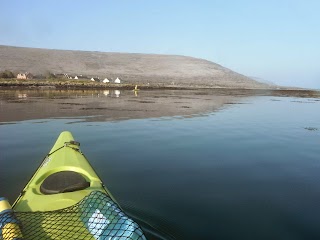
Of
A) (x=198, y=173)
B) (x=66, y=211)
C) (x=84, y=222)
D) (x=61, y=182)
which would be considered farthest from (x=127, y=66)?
(x=84, y=222)

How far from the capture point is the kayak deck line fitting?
3816 millimetres

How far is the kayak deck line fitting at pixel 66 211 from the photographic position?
12.5ft

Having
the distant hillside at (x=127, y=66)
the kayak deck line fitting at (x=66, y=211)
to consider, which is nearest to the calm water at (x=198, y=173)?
the kayak deck line fitting at (x=66, y=211)

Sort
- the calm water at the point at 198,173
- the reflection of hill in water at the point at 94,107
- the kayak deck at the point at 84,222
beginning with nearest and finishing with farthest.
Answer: the kayak deck at the point at 84,222, the calm water at the point at 198,173, the reflection of hill in water at the point at 94,107

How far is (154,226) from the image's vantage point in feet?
18.3

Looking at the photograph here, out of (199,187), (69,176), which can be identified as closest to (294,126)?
(199,187)

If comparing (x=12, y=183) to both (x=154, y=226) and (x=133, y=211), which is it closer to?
(x=133, y=211)

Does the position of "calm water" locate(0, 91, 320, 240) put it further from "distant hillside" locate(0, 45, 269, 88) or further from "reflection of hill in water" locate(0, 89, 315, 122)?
"distant hillside" locate(0, 45, 269, 88)

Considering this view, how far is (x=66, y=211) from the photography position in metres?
4.59

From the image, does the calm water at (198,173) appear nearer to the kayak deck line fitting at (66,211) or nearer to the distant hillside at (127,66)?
the kayak deck line fitting at (66,211)

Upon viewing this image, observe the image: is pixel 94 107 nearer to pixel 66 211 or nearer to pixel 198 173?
Result: pixel 198 173

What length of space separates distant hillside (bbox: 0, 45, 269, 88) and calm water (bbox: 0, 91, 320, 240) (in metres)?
82.6

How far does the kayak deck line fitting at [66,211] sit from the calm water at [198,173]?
1.27m

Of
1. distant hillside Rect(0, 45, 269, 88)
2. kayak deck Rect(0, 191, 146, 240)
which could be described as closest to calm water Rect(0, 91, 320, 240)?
kayak deck Rect(0, 191, 146, 240)
